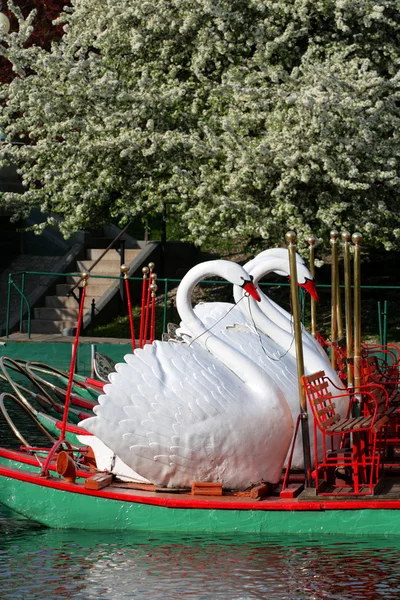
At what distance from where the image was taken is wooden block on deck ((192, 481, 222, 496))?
10438mm

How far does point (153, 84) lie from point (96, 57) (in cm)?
125

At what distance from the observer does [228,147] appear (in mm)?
21609

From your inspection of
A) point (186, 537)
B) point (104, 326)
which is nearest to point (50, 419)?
point (186, 537)

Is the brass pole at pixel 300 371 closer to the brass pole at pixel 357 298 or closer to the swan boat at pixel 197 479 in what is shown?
the swan boat at pixel 197 479

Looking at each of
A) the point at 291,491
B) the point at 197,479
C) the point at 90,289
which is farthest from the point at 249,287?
the point at 90,289

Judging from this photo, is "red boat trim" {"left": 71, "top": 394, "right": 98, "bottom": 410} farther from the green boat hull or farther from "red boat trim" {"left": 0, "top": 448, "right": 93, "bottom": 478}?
the green boat hull

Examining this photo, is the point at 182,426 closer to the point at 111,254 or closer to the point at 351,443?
the point at 351,443

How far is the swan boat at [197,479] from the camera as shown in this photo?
10117mm

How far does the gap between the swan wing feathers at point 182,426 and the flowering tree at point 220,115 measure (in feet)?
35.6

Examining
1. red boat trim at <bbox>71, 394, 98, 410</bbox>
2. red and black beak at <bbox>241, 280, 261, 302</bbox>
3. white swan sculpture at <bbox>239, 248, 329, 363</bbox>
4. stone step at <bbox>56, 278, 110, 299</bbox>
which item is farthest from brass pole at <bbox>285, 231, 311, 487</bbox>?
stone step at <bbox>56, 278, 110, 299</bbox>

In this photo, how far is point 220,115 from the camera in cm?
2277

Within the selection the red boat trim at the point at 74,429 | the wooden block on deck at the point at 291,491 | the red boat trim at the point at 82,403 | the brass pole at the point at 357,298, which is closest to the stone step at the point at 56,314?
the red boat trim at the point at 82,403

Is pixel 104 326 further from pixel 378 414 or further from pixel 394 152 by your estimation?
pixel 378 414

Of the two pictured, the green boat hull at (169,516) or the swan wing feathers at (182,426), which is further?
the swan wing feathers at (182,426)
